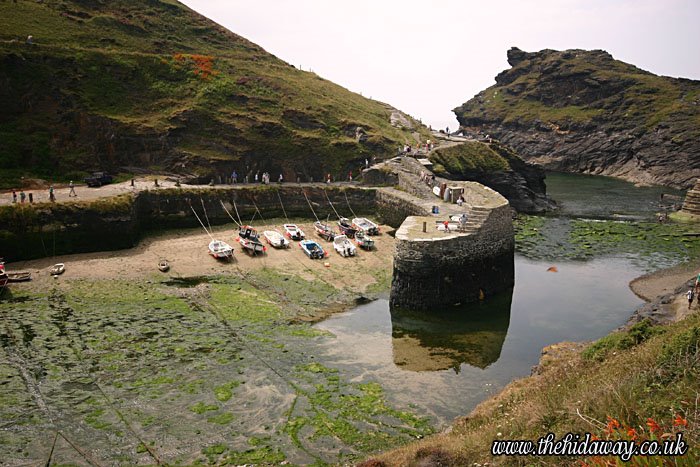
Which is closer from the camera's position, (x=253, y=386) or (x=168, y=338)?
(x=253, y=386)

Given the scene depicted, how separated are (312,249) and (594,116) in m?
103

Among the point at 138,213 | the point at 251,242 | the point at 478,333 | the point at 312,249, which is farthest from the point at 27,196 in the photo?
the point at 478,333

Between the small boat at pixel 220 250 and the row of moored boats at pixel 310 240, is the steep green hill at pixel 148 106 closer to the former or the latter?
the row of moored boats at pixel 310 240

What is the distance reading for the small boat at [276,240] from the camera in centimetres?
4084

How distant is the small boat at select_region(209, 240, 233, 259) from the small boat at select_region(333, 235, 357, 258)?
26.3 ft

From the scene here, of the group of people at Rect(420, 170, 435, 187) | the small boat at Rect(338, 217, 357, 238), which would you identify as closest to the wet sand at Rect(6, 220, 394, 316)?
the small boat at Rect(338, 217, 357, 238)

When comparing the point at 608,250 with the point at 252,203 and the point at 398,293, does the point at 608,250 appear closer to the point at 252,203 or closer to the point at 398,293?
the point at 398,293

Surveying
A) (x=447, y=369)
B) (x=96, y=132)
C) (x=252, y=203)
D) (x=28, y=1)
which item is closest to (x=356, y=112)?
(x=252, y=203)

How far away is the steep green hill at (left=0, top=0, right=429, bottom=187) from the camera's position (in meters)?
48.9

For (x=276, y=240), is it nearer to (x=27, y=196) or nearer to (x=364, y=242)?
(x=364, y=242)

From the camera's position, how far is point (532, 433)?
12781 millimetres

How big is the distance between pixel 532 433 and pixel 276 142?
160ft

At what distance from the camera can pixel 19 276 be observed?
32.0 meters

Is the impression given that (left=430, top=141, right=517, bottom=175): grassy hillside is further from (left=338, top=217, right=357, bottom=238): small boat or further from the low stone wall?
(left=338, top=217, right=357, bottom=238): small boat
